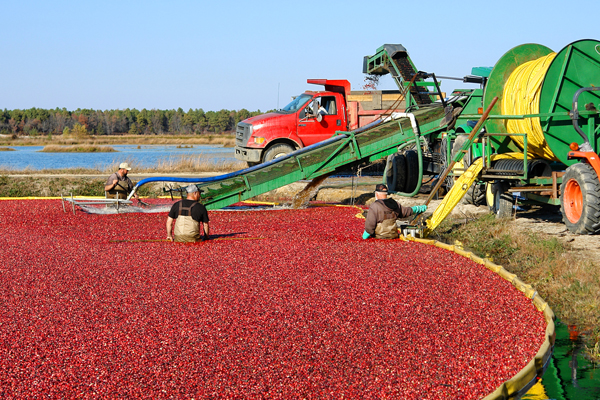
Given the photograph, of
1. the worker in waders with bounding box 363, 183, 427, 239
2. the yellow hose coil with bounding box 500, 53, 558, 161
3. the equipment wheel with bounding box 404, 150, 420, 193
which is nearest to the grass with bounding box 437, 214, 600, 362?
the worker in waders with bounding box 363, 183, 427, 239

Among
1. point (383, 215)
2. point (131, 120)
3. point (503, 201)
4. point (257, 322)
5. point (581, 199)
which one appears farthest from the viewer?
point (131, 120)

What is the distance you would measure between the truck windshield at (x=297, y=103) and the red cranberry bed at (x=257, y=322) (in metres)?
9.63

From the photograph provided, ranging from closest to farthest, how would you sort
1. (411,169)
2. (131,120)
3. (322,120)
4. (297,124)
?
(411,169) → (297,124) → (322,120) → (131,120)

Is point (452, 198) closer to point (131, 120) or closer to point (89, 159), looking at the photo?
point (89, 159)

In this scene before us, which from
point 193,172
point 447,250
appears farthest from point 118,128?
point 447,250

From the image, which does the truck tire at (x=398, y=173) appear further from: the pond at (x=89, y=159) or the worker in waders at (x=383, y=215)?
the pond at (x=89, y=159)

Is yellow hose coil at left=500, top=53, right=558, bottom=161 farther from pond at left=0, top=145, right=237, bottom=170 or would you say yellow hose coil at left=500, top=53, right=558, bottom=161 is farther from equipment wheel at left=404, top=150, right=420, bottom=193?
pond at left=0, top=145, right=237, bottom=170

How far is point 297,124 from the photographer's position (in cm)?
1902

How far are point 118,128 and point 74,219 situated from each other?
4937 inches

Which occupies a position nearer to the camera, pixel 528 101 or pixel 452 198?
pixel 452 198

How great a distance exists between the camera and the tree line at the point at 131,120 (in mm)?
129000

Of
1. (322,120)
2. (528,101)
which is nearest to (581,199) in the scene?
(528,101)

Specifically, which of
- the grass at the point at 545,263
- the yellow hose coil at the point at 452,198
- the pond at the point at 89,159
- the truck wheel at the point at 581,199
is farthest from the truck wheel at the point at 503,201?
the pond at the point at 89,159

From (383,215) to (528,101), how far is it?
3358 mm
